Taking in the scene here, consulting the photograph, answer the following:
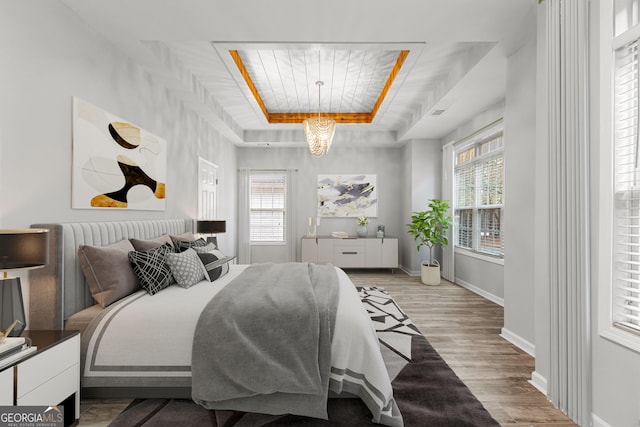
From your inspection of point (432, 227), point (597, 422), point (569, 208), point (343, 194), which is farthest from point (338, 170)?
point (597, 422)

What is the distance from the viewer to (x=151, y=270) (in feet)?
7.27

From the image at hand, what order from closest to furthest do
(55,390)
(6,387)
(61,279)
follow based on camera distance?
(6,387) < (55,390) < (61,279)

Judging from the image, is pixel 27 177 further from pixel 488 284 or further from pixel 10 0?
pixel 488 284

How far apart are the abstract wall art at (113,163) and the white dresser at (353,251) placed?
298 centimetres

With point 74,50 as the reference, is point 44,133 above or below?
below

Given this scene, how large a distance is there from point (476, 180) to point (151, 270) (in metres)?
4.21

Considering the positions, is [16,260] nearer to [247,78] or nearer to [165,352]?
[165,352]

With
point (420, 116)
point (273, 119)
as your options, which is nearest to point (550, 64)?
point (420, 116)

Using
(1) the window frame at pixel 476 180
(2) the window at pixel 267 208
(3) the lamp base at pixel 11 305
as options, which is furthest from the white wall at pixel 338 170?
(3) the lamp base at pixel 11 305

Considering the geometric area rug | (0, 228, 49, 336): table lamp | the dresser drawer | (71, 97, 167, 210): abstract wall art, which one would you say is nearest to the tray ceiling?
(71, 97, 167, 210): abstract wall art

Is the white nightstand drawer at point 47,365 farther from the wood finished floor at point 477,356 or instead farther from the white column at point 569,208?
the white column at point 569,208

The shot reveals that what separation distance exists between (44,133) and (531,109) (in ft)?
11.3

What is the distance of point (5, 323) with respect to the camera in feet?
4.84

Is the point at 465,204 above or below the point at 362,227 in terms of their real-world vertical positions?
above
